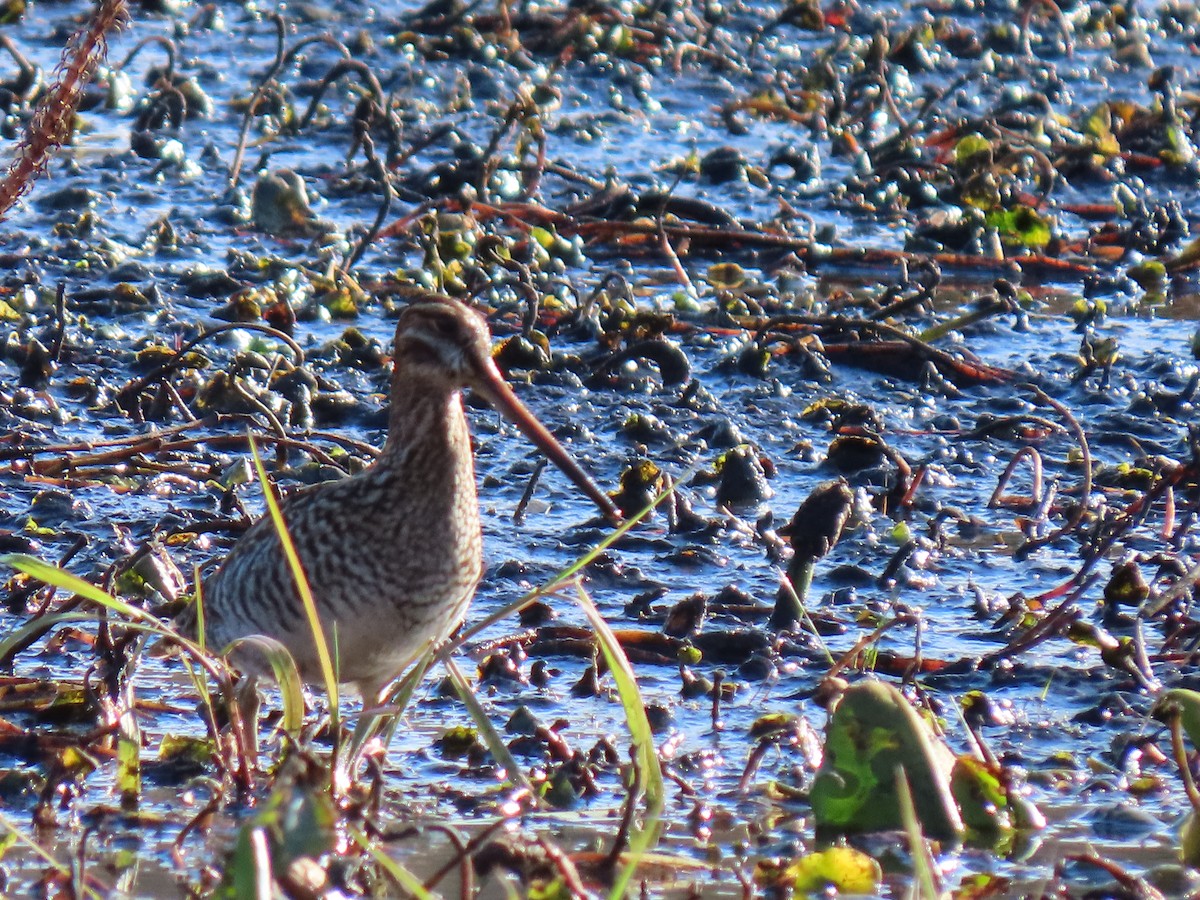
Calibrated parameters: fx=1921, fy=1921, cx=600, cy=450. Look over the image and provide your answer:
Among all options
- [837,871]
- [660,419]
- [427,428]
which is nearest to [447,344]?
[427,428]

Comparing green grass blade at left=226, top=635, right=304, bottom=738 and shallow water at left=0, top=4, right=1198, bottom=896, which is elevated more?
green grass blade at left=226, top=635, right=304, bottom=738

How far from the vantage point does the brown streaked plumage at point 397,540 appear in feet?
14.1

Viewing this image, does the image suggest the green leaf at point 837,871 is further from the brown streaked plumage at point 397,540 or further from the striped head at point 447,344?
the striped head at point 447,344

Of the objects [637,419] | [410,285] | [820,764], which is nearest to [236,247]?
[410,285]

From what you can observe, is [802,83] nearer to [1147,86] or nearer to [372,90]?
[1147,86]

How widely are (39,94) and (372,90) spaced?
1772 millimetres

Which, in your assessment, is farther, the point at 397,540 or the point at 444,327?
the point at 444,327

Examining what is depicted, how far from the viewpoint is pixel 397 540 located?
14.3 ft

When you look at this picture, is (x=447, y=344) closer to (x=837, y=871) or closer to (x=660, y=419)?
(x=837, y=871)

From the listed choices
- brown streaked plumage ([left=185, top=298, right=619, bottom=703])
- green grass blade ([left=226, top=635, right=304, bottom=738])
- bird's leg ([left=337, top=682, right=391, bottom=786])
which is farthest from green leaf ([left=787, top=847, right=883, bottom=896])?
brown streaked plumage ([left=185, top=298, right=619, bottom=703])

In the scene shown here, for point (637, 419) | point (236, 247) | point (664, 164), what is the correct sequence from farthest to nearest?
point (664, 164) < point (236, 247) < point (637, 419)

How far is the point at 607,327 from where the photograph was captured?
751 cm

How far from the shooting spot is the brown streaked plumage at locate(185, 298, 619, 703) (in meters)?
4.31

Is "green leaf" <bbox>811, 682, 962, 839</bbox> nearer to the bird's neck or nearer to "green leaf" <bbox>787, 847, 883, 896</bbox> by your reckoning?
"green leaf" <bbox>787, 847, 883, 896</bbox>
